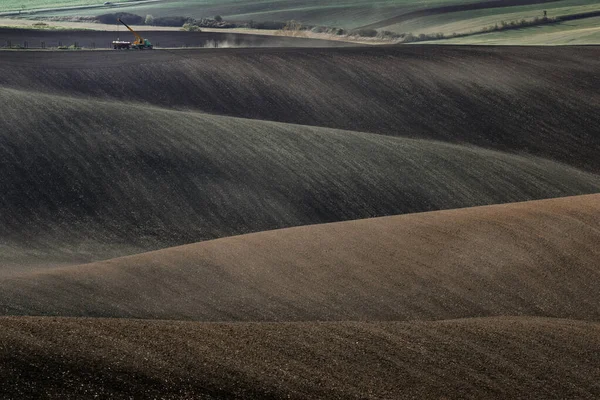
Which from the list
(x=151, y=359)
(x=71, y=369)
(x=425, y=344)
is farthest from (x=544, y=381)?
(x=71, y=369)

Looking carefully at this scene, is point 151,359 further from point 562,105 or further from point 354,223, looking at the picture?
point 562,105

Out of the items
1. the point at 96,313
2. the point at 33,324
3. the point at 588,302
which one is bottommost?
the point at 588,302

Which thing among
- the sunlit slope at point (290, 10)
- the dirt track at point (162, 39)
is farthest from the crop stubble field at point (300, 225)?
the sunlit slope at point (290, 10)

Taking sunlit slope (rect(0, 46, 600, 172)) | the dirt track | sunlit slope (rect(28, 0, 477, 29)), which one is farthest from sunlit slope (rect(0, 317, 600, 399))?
sunlit slope (rect(28, 0, 477, 29))

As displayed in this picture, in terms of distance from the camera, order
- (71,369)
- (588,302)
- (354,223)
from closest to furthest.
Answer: (71,369)
(588,302)
(354,223)

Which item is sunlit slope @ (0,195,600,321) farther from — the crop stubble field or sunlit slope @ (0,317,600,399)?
sunlit slope @ (0,317,600,399)

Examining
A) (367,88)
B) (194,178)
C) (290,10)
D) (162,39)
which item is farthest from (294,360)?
(290,10)

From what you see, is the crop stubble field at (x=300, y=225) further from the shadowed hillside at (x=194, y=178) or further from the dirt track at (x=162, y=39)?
the dirt track at (x=162, y=39)
